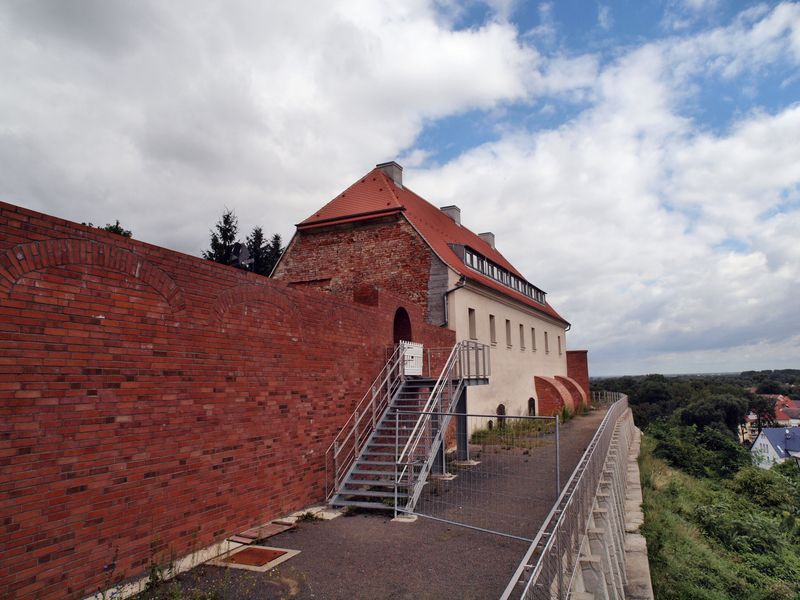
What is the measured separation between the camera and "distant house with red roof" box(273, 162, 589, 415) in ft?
55.5

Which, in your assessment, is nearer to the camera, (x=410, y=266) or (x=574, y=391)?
(x=410, y=266)

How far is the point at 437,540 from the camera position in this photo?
23.6 ft

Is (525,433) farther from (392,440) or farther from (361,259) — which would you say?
(361,259)

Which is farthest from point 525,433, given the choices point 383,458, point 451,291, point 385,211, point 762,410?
point 762,410

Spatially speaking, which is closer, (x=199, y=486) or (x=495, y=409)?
(x=199, y=486)

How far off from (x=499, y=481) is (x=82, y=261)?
26.9ft

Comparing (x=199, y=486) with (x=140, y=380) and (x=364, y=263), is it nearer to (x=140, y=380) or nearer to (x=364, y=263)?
(x=140, y=380)

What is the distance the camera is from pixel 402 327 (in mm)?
13906

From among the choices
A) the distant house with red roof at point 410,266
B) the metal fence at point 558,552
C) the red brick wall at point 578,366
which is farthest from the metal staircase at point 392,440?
the red brick wall at point 578,366

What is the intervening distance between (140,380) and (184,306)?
1076 millimetres

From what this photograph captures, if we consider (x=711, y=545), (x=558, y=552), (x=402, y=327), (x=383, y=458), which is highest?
(x=402, y=327)

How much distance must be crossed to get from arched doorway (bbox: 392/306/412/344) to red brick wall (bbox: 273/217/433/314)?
2.99 meters

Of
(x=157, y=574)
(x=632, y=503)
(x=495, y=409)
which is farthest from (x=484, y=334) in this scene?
(x=157, y=574)

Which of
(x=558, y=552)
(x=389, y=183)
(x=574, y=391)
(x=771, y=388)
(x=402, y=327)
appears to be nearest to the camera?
(x=558, y=552)
